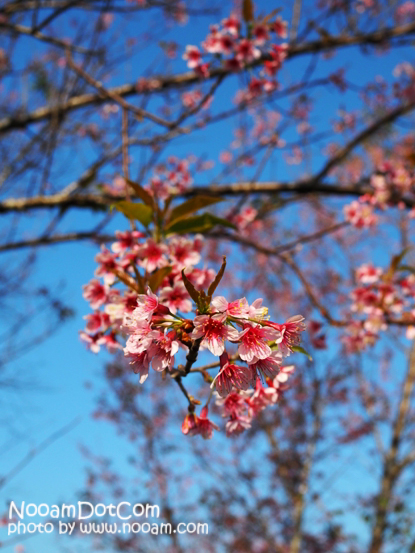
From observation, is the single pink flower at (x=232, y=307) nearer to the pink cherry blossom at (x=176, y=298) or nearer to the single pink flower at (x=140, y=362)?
the single pink flower at (x=140, y=362)

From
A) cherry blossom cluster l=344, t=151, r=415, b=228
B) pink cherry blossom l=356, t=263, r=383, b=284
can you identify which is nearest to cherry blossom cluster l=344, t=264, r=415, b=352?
pink cherry blossom l=356, t=263, r=383, b=284

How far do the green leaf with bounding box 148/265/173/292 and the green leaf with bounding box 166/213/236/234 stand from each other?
10.2 inches

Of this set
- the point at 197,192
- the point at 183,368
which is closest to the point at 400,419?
the point at 197,192

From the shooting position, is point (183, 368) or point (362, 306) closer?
point (183, 368)

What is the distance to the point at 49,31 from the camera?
5406 millimetres

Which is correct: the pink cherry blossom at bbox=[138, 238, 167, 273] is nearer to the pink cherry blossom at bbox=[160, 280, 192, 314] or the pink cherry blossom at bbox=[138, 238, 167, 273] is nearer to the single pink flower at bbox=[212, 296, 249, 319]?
the pink cherry blossom at bbox=[160, 280, 192, 314]

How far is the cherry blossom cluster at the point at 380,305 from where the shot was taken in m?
2.05

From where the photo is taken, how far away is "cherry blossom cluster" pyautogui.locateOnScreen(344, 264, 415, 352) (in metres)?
2.05

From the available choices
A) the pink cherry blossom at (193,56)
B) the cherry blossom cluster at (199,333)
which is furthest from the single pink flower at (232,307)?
the pink cherry blossom at (193,56)

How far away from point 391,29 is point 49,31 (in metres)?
3.94

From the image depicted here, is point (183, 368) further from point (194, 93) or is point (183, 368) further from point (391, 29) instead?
point (194, 93)

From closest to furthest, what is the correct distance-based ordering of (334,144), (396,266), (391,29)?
(396,266) → (391,29) → (334,144)

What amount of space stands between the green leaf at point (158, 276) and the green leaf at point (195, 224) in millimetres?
258

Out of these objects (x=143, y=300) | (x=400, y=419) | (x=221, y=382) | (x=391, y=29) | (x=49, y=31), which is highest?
(x=49, y=31)
